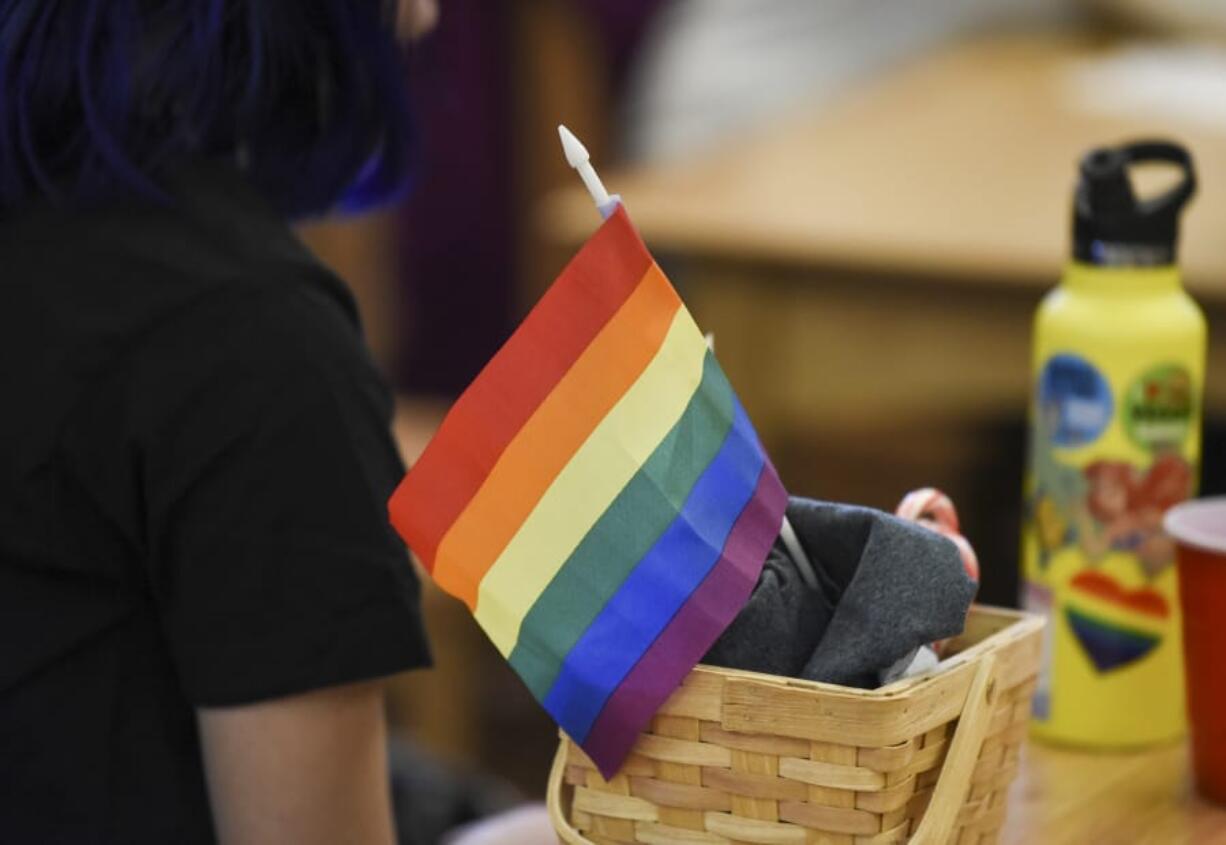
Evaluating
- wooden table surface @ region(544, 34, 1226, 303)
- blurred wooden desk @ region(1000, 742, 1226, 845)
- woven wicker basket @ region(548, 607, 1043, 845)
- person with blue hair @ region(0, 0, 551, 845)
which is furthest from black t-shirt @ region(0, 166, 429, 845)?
wooden table surface @ region(544, 34, 1226, 303)

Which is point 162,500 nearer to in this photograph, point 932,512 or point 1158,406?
point 932,512

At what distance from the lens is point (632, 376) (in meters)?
0.61

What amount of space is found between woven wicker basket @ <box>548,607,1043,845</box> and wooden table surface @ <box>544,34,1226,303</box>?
1231 millimetres

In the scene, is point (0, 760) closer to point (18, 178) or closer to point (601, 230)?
point (18, 178)

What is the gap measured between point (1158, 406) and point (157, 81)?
0.49m

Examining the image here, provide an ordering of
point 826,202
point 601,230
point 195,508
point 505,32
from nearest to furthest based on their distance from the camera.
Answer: point 601,230 < point 195,508 < point 826,202 < point 505,32

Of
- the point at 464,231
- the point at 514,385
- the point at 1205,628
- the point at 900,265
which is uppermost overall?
the point at 514,385

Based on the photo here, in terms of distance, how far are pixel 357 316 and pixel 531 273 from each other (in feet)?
9.61

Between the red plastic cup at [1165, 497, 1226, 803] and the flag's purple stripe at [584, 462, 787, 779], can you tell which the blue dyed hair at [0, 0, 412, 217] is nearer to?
the flag's purple stripe at [584, 462, 787, 779]

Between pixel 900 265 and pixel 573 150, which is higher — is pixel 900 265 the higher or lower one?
the lower one

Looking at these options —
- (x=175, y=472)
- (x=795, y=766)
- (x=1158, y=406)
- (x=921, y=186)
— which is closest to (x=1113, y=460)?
(x=1158, y=406)

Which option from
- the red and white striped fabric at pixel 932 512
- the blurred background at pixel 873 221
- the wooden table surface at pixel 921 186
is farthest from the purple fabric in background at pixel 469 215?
the red and white striped fabric at pixel 932 512

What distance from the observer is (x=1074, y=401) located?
820 mm

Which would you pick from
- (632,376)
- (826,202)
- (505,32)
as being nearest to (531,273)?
(505,32)
